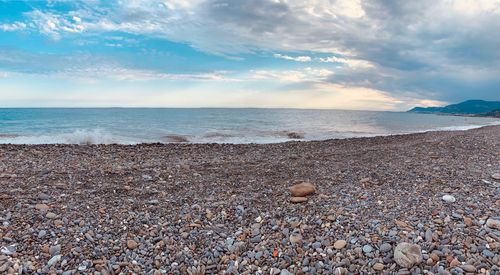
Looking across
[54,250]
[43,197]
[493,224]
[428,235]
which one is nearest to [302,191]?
[428,235]

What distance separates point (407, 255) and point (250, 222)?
7.65 ft

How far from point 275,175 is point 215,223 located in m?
3.62

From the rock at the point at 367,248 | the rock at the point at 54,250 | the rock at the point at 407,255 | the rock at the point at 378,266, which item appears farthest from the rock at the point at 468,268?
the rock at the point at 54,250

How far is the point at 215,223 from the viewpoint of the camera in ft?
16.5

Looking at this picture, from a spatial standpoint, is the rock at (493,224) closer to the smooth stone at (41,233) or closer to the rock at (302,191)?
the rock at (302,191)

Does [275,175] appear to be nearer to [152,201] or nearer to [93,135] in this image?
[152,201]

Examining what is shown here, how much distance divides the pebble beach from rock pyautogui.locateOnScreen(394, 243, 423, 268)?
0.01 metres

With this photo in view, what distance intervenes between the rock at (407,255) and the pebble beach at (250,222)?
1cm

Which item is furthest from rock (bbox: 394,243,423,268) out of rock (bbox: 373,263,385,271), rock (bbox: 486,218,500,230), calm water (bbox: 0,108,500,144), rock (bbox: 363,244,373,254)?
calm water (bbox: 0,108,500,144)

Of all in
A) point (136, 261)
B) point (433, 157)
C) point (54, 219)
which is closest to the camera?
point (136, 261)

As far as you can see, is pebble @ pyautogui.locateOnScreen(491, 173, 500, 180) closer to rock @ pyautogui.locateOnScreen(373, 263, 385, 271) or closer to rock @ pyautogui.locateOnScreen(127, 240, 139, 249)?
rock @ pyautogui.locateOnScreen(373, 263, 385, 271)

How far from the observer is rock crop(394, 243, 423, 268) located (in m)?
3.65

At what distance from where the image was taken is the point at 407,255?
12.2 feet

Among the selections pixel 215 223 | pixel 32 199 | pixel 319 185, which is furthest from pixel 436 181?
pixel 32 199
